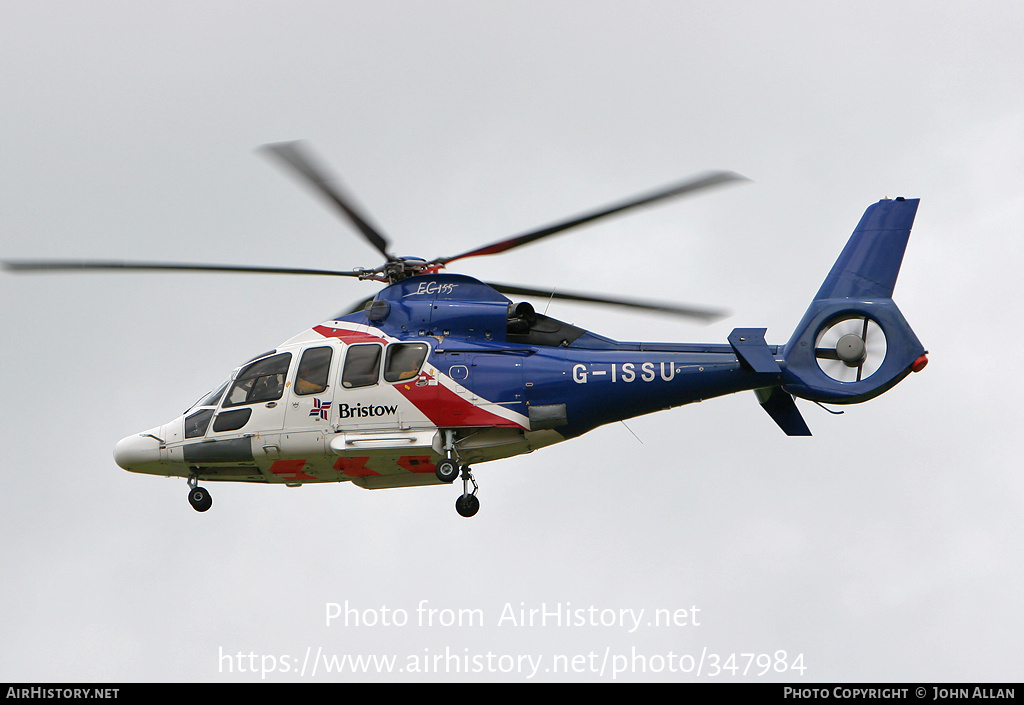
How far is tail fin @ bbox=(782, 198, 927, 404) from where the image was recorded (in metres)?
21.2

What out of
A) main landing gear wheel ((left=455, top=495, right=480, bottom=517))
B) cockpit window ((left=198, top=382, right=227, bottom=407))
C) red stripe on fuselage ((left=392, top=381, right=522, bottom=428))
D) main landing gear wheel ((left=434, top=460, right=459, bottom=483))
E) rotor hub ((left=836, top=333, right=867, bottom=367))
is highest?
rotor hub ((left=836, top=333, right=867, bottom=367))

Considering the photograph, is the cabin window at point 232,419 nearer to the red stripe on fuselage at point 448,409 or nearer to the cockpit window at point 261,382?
the cockpit window at point 261,382

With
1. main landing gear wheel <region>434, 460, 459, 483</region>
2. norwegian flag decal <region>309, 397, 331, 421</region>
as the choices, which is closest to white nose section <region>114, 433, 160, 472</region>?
norwegian flag decal <region>309, 397, 331, 421</region>

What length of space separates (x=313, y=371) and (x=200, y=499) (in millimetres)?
3250

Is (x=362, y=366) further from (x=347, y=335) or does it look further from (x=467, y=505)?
(x=467, y=505)

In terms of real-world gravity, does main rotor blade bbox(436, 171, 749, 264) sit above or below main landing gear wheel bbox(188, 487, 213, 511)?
above

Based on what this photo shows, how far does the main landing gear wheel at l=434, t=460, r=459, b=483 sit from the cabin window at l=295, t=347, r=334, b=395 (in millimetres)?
2564

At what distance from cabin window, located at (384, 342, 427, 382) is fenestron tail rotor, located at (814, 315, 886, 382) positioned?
6.63 meters

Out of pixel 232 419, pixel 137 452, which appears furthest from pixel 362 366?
pixel 137 452

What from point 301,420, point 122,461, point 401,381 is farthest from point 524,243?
point 122,461

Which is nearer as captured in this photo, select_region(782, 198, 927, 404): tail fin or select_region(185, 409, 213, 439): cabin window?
select_region(782, 198, 927, 404): tail fin

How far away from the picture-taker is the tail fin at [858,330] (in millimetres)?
21234

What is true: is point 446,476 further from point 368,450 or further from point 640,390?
point 640,390

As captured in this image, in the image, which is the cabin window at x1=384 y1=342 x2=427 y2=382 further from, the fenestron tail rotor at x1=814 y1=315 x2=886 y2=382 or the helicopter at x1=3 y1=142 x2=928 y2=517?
the fenestron tail rotor at x1=814 y1=315 x2=886 y2=382
